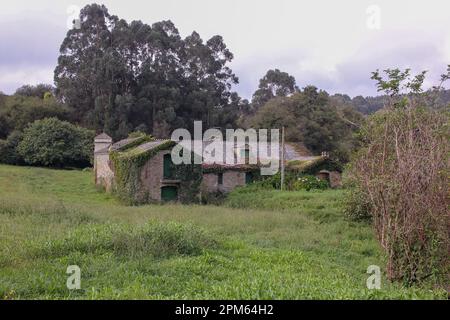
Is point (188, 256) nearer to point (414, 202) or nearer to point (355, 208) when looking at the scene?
point (414, 202)

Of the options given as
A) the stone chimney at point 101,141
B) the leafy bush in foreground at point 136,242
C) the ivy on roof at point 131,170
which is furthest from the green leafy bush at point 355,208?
the stone chimney at point 101,141

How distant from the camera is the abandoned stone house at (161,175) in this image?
86.0 ft

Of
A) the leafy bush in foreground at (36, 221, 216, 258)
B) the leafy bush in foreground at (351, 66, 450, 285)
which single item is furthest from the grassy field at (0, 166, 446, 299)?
the leafy bush in foreground at (351, 66, 450, 285)

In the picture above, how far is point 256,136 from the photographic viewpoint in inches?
1544

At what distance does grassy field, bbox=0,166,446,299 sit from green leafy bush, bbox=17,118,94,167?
23388mm

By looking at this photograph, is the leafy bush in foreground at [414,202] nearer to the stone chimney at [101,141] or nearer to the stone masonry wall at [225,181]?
the stone masonry wall at [225,181]

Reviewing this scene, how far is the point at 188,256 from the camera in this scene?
10.4 m

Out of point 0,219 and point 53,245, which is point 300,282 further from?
point 0,219

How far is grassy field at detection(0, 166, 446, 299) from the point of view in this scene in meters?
7.01

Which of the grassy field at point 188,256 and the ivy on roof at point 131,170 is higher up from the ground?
the ivy on roof at point 131,170

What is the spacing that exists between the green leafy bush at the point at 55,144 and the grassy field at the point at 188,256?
23.4 m

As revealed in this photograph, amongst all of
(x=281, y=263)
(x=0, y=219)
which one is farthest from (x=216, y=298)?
(x=0, y=219)

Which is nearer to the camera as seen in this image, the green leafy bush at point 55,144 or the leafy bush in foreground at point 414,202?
the leafy bush in foreground at point 414,202
